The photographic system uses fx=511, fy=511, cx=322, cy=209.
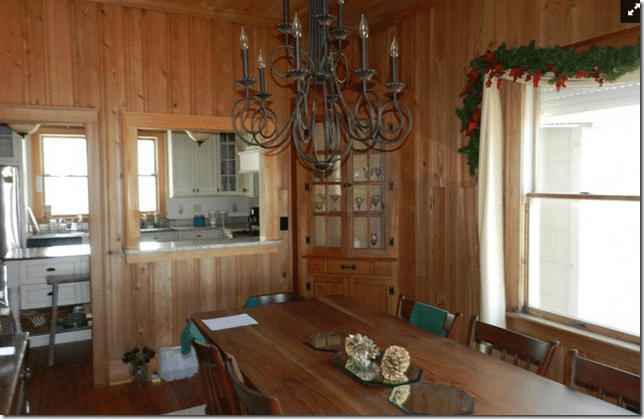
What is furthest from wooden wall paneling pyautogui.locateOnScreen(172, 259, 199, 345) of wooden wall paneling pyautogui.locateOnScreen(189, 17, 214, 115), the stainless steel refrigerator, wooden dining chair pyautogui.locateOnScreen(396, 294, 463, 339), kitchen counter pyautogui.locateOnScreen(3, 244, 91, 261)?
the stainless steel refrigerator

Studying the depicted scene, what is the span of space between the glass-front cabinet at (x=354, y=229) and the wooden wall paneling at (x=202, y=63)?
109cm

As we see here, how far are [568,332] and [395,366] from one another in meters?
1.66

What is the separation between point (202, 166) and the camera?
769cm

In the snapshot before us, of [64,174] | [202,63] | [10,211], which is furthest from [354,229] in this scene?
[64,174]

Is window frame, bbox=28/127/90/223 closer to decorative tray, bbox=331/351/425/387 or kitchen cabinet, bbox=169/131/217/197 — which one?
kitchen cabinet, bbox=169/131/217/197

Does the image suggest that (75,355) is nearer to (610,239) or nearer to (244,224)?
(244,224)

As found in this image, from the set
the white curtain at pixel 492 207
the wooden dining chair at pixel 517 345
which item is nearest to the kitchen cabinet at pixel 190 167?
the white curtain at pixel 492 207

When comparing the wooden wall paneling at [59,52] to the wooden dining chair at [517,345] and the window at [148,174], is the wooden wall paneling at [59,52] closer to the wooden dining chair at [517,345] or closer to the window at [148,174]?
the wooden dining chair at [517,345]

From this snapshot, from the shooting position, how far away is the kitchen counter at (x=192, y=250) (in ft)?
13.2

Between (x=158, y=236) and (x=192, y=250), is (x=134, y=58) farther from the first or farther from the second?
(x=158, y=236)

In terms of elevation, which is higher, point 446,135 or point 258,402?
point 446,135

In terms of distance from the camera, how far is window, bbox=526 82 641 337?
285 cm

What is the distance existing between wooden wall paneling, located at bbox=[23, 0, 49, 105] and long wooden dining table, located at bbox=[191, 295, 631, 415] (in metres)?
2.12

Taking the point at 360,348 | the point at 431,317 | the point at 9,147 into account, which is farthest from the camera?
the point at 9,147
